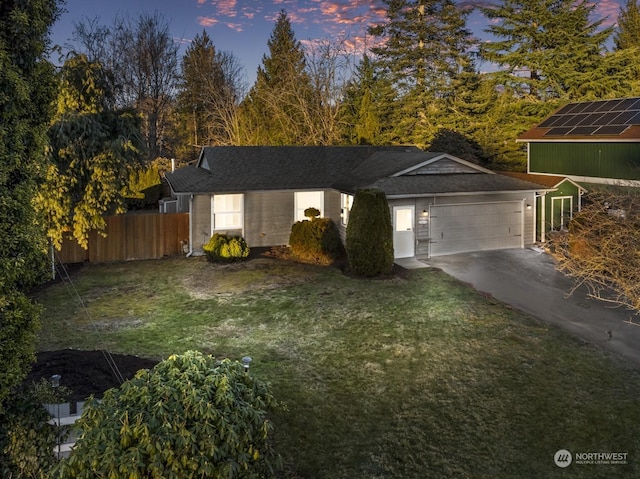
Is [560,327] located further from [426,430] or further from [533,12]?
[533,12]

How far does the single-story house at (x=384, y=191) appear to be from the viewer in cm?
1750

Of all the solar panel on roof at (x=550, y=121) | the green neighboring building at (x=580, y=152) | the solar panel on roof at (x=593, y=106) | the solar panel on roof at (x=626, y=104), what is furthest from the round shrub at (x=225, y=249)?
the solar panel on roof at (x=593, y=106)

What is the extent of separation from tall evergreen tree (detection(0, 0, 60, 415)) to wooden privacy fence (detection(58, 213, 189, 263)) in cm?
1204

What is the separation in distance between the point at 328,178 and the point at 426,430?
14.4 meters

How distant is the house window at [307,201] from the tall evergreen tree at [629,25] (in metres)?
37.0

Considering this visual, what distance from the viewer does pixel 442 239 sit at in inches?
700

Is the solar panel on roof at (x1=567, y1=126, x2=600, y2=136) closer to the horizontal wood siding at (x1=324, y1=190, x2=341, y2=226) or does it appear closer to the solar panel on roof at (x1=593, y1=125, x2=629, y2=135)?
the solar panel on roof at (x1=593, y1=125, x2=629, y2=135)

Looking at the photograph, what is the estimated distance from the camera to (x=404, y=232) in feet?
57.2

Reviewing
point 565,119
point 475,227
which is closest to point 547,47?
point 565,119

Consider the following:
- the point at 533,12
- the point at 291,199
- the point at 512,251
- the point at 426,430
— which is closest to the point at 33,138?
the point at 426,430

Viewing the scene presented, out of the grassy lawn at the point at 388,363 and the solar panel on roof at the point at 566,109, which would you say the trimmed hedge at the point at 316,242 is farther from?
the solar panel on roof at the point at 566,109

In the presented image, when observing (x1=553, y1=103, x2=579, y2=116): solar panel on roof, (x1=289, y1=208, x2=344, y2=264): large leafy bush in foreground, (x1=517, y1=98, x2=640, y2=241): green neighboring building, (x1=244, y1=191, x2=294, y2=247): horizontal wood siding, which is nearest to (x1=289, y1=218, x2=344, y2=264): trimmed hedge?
(x1=289, y1=208, x2=344, y2=264): large leafy bush in foreground

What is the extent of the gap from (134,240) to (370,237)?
8530 mm

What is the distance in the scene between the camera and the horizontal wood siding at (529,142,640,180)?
2191 centimetres
